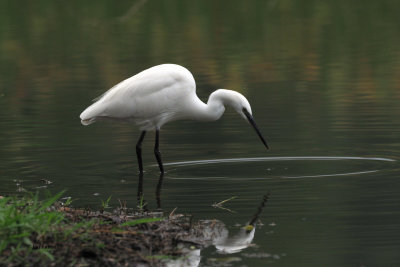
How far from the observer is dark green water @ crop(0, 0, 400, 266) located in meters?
7.36

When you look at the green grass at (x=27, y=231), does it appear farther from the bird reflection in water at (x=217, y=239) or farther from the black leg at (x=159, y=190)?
the black leg at (x=159, y=190)

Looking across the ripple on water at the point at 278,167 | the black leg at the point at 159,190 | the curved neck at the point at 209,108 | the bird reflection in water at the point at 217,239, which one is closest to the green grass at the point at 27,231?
the bird reflection in water at the point at 217,239

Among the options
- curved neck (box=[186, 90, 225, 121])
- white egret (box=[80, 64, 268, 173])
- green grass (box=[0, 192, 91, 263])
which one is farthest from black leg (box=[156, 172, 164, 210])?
green grass (box=[0, 192, 91, 263])

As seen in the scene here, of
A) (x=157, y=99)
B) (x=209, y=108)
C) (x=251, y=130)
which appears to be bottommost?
(x=251, y=130)

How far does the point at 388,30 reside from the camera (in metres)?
22.5

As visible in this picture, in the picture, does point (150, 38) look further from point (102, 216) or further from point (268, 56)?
point (102, 216)

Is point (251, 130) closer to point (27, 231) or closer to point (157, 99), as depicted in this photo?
point (157, 99)

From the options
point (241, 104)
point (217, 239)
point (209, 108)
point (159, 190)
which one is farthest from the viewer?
point (209, 108)

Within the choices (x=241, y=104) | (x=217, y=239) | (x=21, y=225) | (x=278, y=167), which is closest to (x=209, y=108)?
(x=241, y=104)

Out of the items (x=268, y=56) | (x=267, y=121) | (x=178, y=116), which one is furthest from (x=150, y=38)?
(x=178, y=116)

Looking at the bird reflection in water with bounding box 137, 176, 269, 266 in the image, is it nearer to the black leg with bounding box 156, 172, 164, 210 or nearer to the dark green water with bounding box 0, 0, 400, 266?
the dark green water with bounding box 0, 0, 400, 266

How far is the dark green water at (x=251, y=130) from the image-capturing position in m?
7.36

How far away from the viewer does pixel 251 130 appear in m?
11.8

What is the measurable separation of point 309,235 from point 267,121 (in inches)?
216
